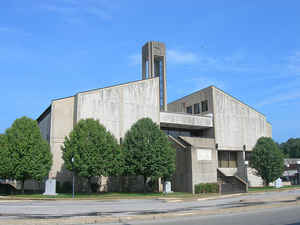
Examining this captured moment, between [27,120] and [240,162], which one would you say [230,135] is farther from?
[27,120]

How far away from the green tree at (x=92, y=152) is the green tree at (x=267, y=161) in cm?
2222

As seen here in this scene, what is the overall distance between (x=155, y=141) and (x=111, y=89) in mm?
9704

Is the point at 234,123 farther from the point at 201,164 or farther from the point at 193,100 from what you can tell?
the point at 201,164

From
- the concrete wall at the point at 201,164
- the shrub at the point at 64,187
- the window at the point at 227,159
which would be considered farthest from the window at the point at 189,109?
the shrub at the point at 64,187

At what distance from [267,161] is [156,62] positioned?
1216 inches

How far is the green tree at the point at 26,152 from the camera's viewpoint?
1211 inches

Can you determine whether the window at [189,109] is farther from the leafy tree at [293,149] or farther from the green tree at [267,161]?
the leafy tree at [293,149]

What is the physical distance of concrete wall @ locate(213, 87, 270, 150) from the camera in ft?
159

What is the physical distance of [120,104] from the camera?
40.6m

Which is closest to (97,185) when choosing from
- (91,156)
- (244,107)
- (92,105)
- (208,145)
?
(91,156)

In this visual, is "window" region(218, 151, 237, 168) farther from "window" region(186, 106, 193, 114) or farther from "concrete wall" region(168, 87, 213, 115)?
"window" region(186, 106, 193, 114)

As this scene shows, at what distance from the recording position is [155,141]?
35000 mm

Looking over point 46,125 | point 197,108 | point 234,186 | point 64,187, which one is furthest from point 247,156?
point 46,125

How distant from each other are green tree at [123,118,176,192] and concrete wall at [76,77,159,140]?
14.8 feet
